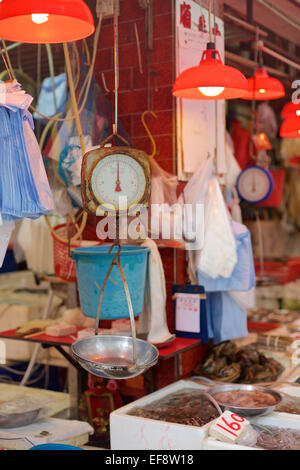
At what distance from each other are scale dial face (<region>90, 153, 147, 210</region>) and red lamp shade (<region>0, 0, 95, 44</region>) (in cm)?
57

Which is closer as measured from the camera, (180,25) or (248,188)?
(180,25)

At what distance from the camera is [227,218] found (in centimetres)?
382

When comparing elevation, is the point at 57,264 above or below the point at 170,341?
above

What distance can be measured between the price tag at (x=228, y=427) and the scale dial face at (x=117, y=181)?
3.62ft

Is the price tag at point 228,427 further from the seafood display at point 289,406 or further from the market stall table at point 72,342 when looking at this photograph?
the market stall table at point 72,342

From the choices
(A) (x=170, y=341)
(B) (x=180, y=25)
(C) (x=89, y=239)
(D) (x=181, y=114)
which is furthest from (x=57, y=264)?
(B) (x=180, y=25)

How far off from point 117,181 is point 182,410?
1.31 meters

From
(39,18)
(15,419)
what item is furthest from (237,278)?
Answer: (39,18)

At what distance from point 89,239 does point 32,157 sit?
1764 millimetres

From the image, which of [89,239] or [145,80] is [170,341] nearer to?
[89,239]

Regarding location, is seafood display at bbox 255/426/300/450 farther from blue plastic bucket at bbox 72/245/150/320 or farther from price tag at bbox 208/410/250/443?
blue plastic bucket at bbox 72/245/150/320

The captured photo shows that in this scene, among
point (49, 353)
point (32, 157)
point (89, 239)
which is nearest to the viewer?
point (32, 157)

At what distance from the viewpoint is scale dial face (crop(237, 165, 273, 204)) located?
5.13 meters

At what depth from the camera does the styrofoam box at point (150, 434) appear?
2822 mm
